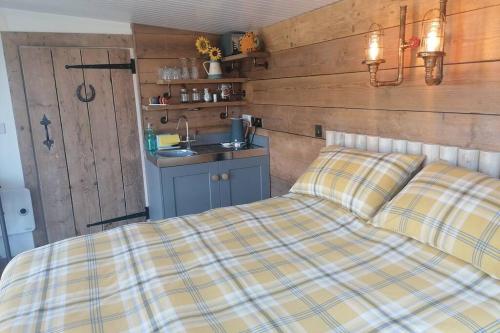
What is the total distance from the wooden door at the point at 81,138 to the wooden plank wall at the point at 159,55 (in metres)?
0.15

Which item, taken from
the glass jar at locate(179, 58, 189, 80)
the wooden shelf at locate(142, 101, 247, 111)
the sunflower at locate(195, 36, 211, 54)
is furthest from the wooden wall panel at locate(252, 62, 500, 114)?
the glass jar at locate(179, 58, 189, 80)

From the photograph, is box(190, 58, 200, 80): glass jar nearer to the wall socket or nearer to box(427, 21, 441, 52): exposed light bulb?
the wall socket

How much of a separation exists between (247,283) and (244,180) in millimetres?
2028

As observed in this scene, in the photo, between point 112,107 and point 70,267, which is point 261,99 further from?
point 70,267

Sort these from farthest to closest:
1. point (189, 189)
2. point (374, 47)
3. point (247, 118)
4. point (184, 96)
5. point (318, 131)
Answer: point (247, 118) < point (184, 96) < point (189, 189) < point (318, 131) < point (374, 47)

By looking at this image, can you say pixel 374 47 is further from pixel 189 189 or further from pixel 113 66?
pixel 113 66

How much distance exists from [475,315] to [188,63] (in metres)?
2.99

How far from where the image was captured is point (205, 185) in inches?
121

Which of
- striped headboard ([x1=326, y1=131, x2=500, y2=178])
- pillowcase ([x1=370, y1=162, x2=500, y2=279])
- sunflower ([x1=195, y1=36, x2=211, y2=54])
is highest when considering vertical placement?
sunflower ([x1=195, y1=36, x2=211, y2=54])

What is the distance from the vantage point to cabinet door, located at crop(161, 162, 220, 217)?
9.67 ft

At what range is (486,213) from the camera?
1.27 metres

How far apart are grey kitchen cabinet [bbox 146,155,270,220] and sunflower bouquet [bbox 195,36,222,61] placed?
0.96 metres

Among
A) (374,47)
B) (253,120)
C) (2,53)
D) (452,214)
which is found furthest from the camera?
(253,120)

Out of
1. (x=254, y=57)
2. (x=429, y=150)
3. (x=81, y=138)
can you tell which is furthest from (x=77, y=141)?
(x=429, y=150)
